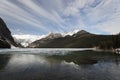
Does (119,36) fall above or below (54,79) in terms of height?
above

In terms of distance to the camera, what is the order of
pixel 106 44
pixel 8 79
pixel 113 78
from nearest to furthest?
pixel 8 79 < pixel 113 78 < pixel 106 44

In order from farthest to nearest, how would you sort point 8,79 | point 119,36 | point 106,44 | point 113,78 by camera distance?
point 106,44 < point 119,36 < point 113,78 < point 8,79

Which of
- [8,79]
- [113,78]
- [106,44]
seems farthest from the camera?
[106,44]

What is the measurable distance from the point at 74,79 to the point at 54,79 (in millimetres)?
3138

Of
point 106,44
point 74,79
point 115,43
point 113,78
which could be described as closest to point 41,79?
point 74,79

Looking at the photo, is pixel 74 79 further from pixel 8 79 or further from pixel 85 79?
pixel 8 79

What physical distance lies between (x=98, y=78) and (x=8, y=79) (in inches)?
549

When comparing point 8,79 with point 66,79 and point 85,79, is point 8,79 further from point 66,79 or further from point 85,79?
point 85,79

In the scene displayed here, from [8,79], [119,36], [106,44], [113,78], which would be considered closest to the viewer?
[8,79]

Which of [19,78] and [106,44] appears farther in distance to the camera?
[106,44]

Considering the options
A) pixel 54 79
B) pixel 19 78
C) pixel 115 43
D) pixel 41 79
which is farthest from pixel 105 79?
pixel 115 43

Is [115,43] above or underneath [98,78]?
above

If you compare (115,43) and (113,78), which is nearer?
(113,78)

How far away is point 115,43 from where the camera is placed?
150 metres
